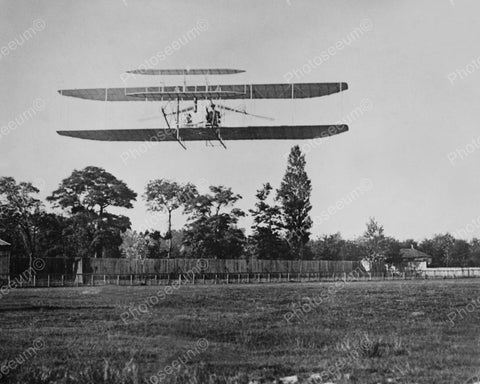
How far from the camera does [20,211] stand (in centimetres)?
5888

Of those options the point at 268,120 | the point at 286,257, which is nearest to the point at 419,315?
the point at 268,120

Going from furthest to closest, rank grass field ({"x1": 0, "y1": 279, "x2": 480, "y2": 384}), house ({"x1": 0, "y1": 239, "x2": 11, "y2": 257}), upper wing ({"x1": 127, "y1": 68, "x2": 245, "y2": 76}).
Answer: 1. house ({"x1": 0, "y1": 239, "x2": 11, "y2": 257})
2. upper wing ({"x1": 127, "y1": 68, "x2": 245, "y2": 76})
3. grass field ({"x1": 0, "y1": 279, "x2": 480, "y2": 384})

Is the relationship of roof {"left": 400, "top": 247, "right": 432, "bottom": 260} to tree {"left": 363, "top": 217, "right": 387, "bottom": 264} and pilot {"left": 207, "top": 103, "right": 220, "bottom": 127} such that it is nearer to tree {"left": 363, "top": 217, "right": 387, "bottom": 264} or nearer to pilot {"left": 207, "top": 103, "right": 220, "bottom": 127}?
tree {"left": 363, "top": 217, "right": 387, "bottom": 264}

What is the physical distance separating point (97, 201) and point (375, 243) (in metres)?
47.7

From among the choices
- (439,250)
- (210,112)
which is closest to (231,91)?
(210,112)

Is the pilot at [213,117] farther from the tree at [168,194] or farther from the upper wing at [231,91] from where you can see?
the tree at [168,194]

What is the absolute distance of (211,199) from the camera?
6631 centimetres

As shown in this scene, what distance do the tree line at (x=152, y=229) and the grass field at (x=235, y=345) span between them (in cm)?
3552

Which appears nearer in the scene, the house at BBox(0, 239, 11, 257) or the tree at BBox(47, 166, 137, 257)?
the house at BBox(0, 239, 11, 257)

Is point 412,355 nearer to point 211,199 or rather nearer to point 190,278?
point 190,278

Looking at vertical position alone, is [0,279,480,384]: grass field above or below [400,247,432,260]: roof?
below

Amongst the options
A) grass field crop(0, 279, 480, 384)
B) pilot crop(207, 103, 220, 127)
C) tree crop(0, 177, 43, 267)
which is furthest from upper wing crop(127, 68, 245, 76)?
tree crop(0, 177, 43, 267)

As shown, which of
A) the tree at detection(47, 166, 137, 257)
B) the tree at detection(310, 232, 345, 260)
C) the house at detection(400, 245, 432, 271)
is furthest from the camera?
the house at detection(400, 245, 432, 271)

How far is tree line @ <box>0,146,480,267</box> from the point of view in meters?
56.2
